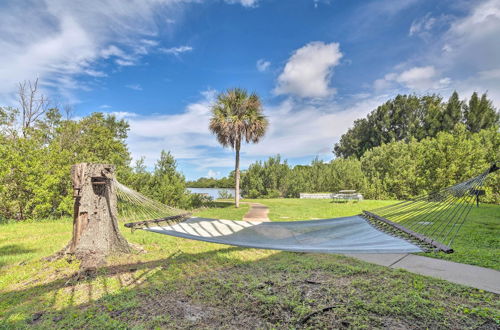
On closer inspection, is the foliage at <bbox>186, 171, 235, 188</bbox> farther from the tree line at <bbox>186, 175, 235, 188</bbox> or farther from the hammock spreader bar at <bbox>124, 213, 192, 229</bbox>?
the hammock spreader bar at <bbox>124, 213, 192, 229</bbox>

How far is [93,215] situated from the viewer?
2.87 metres

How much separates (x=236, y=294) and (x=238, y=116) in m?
7.13

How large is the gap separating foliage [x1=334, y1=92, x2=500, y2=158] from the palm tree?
433 inches

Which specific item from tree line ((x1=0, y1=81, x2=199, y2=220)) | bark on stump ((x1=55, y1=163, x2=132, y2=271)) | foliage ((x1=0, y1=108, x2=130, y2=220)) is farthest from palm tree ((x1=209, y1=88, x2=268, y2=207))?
bark on stump ((x1=55, y1=163, x2=132, y2=271))

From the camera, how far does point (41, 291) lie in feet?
7.15

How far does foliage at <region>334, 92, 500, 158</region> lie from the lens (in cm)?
1564

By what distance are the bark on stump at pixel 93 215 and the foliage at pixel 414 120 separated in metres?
16.1

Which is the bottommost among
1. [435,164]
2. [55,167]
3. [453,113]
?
[55,167]

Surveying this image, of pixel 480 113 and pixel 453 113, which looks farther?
pixel 453 113

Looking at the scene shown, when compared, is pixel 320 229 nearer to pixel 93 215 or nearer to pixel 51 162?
pixel 93 215

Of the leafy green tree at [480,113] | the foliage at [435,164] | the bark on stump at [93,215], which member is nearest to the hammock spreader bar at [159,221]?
the bark on stump at [93,215]

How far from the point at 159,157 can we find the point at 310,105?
23.5 ft

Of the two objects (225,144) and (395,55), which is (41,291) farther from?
(395,55)

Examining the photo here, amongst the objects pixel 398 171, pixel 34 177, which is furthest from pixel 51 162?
pixel 398 171
